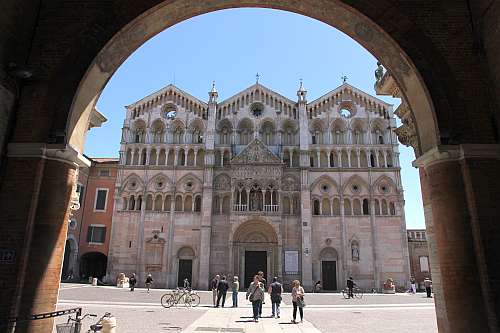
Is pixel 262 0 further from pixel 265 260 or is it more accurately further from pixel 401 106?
pixel 265 260

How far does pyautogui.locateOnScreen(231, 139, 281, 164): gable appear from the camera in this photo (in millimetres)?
38188

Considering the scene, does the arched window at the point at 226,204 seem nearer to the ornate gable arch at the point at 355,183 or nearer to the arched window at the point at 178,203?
the arched window at the point at 178,203

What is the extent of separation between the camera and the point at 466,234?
6.91m

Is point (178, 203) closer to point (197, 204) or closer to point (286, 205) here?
point (197, 204)

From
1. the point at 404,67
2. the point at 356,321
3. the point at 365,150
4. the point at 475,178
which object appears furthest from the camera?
the point at 365,150

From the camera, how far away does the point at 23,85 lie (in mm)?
7656

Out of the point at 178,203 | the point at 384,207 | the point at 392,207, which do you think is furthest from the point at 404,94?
the point at 178,203

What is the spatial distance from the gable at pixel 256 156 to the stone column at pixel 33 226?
30.8 meters

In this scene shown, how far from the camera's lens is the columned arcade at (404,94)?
265 inches

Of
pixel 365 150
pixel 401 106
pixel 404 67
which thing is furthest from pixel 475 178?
pixel 365 150

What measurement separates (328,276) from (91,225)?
26.1m

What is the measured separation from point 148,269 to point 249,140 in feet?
58.4

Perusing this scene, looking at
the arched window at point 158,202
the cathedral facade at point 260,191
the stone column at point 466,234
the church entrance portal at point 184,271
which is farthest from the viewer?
the arched window at point 158,202

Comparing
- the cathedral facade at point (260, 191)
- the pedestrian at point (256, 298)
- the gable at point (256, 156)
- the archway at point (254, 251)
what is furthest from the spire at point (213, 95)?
the pedestrian at point (256, 298)
